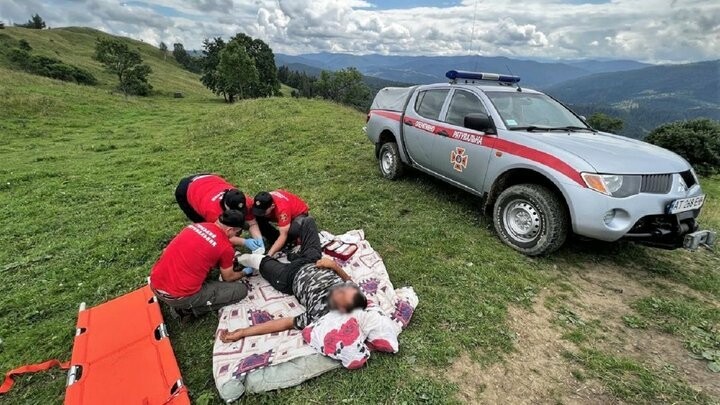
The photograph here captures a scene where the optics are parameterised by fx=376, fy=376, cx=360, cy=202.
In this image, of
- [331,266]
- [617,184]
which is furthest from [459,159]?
[331,266]

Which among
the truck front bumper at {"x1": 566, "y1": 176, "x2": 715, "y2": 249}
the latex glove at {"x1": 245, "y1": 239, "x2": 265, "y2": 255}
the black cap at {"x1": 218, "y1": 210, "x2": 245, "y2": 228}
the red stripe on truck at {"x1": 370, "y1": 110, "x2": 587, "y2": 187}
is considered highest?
the red stripe on truck at {"x1": 370, "y1": 110, "x2": 587, "y2": 187}

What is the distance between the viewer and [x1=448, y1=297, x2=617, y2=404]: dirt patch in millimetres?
2975

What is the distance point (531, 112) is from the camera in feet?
18.3

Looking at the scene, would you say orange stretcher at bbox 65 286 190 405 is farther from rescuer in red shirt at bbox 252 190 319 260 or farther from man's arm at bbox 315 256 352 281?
man's arm at bbox 315 256 352 281

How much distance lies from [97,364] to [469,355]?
10.7ft

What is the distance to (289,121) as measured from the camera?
14.8 meters

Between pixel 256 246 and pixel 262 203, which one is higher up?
pixel 262 203

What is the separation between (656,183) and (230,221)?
15.4ft

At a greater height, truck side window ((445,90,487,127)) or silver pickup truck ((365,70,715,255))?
truck side window ((445,90,487,127))

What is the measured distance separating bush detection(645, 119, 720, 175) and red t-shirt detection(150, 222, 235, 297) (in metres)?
39.0

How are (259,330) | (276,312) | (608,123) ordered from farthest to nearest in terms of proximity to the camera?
(608,123), (276,312), (259,330)

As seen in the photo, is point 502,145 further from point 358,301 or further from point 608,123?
point 608,123

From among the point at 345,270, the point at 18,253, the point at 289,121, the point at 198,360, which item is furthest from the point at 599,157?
the point at 289,121

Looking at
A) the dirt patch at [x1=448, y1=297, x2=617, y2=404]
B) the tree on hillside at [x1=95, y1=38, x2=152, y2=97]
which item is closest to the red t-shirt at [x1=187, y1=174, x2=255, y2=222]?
the dirt patch at [x1=448, y1=297, x2=617, y2=404]
